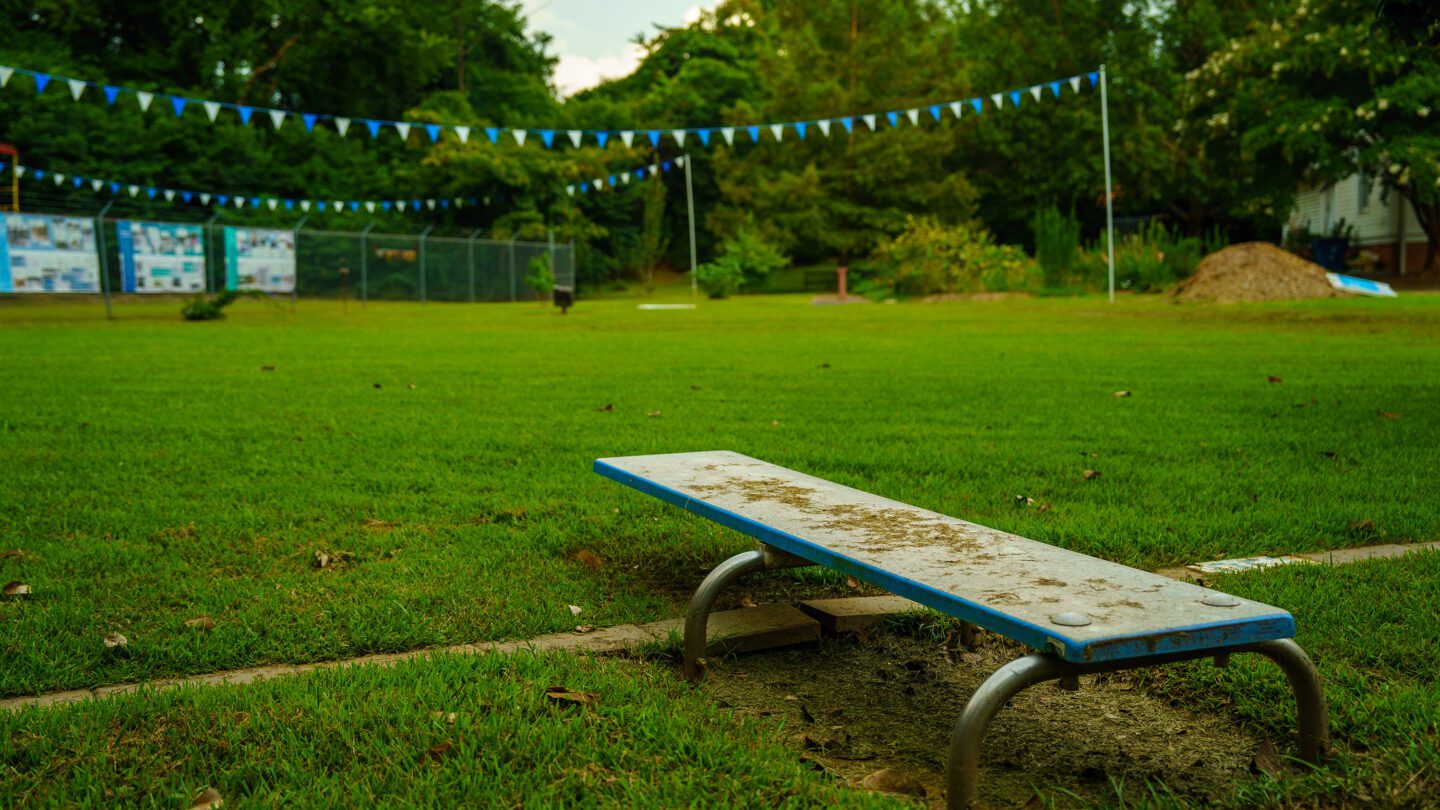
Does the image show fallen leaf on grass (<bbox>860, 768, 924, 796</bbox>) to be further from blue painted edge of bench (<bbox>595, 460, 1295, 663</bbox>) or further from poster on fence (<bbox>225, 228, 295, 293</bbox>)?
poster on fence (<bbox>225, 228, 295, 293</bbox>)

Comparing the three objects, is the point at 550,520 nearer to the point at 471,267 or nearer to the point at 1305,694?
the point at 1305,694

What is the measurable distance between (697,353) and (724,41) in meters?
52.4

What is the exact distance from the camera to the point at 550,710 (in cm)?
253

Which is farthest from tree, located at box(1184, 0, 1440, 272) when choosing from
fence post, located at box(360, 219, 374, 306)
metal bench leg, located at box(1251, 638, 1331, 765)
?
metal bench leg, located at box(1251, 638, 1331, 765)

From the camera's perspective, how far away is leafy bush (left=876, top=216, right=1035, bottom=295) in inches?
1126

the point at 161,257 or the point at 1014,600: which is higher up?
the point at 161,257

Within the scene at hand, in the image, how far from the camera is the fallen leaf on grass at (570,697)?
8.49ft

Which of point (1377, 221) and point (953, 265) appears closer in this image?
point (953, 265)

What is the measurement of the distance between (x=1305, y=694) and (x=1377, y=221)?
35.8 metres

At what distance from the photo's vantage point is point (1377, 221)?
3291cm

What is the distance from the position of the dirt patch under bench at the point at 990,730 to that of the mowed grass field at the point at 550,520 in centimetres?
16

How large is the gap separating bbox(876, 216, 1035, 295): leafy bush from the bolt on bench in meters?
26.1

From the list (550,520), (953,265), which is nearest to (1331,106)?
(953,265)

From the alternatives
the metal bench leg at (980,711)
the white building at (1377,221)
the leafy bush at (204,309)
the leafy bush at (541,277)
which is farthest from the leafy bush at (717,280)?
the metal bench leg at (980,711)
